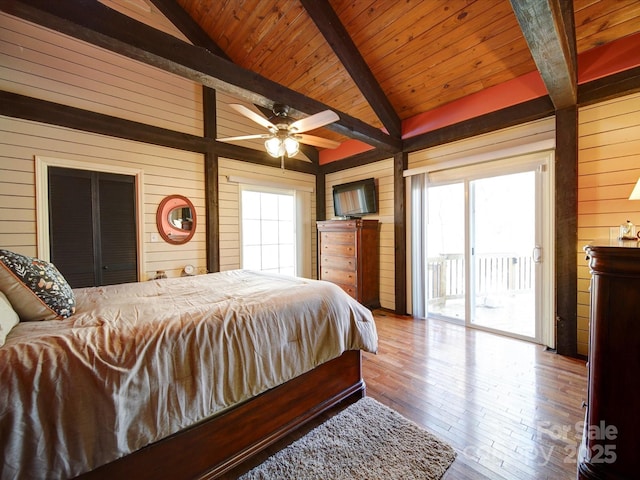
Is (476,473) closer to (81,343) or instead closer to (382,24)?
(81,343)

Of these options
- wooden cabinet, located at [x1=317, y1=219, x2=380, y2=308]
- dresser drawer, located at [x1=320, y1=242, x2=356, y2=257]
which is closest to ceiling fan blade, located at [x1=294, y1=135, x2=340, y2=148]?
wooden cabinet, located at [x1=317, y1=219, x2=380, y2=308]

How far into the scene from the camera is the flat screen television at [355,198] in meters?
4.46

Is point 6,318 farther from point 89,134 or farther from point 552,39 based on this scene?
point 552,39

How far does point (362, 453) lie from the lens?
1555mm

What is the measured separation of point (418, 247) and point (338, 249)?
123 cm

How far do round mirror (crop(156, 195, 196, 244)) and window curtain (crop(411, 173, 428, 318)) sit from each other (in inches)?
127

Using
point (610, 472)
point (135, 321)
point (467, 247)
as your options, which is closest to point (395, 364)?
point (610, 472)

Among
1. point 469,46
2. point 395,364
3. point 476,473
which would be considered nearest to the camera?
point 476,473

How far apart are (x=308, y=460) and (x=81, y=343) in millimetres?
1297

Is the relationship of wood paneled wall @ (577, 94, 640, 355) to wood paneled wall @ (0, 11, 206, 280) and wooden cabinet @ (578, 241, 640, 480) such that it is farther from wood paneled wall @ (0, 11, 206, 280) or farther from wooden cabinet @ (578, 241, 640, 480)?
wood paneled wall @ (0, 11, 206, 280)

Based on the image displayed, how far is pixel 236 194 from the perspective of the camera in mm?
4254

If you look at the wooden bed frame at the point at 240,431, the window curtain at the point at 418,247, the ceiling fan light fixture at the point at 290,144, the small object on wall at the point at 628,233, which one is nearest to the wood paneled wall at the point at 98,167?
the ceiling fan light fixture at the point at 290,144

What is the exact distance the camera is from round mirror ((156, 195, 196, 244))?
140 inches

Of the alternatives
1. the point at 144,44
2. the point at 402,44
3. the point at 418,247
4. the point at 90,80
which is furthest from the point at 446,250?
the point at 90,80
